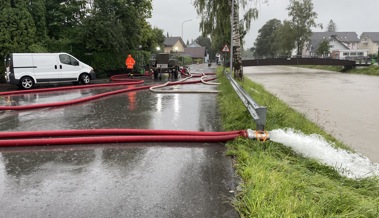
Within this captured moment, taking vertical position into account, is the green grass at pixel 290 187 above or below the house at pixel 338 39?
below

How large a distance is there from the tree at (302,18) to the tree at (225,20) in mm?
48565

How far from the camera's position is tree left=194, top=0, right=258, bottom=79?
16547mm

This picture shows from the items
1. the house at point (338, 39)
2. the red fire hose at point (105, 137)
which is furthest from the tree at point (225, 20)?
the house at point (338, 39)

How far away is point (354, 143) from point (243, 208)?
513cm

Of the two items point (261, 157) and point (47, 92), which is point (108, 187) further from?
point (47, 92)

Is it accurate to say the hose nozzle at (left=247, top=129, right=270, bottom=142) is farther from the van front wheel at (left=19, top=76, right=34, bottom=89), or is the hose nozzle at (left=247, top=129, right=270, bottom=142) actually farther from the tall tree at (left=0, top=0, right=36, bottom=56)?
the tall tree at (left=0, top=0, right=36, bottom=56)

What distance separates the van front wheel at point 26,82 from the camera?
14.3 metres

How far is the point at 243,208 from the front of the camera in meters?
2.89

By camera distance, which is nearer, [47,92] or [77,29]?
[47,92]

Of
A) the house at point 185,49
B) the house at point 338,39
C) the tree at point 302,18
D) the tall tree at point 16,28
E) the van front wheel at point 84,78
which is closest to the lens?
the van front wheel at point 84,78

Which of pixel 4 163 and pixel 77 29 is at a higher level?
pixel 77 29

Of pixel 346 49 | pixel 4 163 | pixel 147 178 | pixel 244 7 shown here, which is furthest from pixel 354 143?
pixel 346 49

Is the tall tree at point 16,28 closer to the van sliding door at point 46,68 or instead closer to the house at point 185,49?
the van sliding door at point 46,68

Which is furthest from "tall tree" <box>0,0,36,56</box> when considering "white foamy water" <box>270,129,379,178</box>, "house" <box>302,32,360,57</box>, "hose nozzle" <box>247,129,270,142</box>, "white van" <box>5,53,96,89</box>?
"house" <box>302,32,360,57</box>
